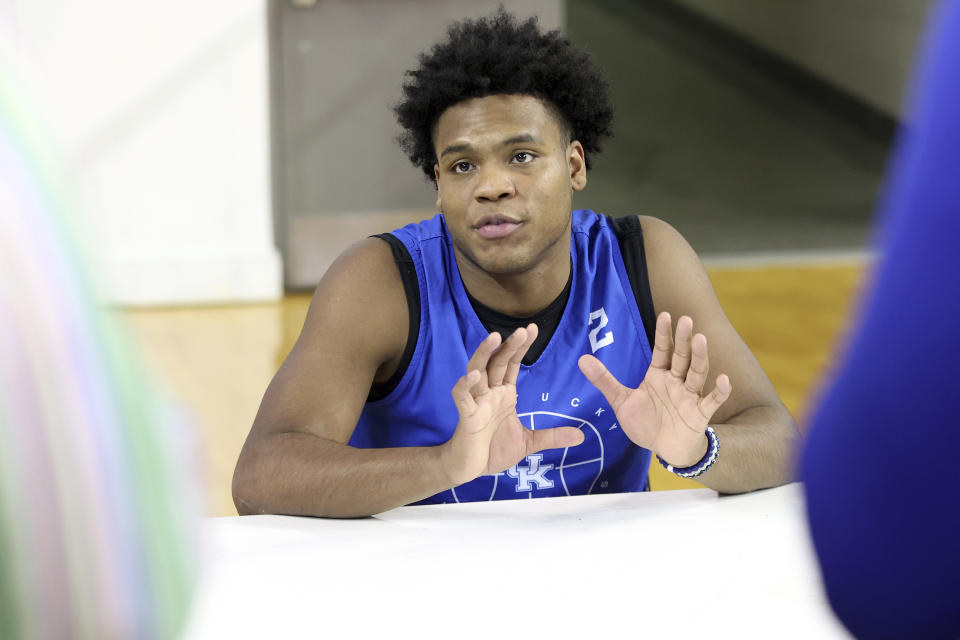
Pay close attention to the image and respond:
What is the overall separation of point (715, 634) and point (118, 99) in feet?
12.8

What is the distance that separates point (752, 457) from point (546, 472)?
32cm

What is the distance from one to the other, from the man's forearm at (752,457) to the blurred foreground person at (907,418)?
87 cm

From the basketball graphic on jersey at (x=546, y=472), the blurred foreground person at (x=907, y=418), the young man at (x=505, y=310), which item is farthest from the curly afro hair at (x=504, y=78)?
the blurred foreground person at (x=907, y=418)

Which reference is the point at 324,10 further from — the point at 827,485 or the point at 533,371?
the point at 827,485

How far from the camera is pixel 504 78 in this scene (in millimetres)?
1652

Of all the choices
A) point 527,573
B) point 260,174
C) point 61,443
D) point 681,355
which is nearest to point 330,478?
point 527,573

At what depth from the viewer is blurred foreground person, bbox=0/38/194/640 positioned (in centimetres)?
36

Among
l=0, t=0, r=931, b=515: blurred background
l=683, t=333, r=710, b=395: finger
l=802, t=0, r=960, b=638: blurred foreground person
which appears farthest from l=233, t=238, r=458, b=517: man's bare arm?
l=0, t=0, r=931, b=515: blurred background

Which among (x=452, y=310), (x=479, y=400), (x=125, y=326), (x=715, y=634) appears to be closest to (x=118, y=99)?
(x=452, y=310)

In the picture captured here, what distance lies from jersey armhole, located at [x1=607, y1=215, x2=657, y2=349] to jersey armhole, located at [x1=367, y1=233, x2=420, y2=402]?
0.33 meters

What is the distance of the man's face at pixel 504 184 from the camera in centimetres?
158

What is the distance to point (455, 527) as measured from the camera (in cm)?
121

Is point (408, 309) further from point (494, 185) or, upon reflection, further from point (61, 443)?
point (61, 443)

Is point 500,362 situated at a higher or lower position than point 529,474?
higher
